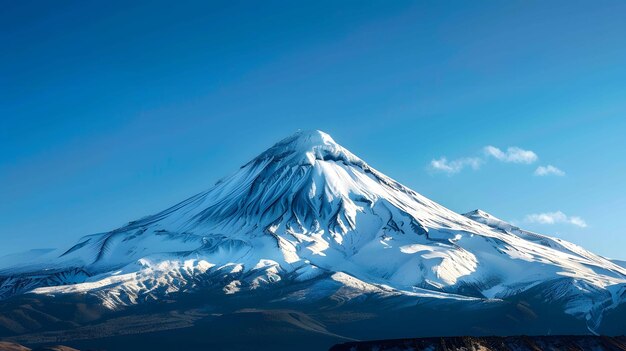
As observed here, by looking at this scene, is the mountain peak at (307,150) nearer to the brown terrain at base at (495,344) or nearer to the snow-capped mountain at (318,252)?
the snow-capped mountain at (318,252)

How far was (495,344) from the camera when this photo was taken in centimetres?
3362

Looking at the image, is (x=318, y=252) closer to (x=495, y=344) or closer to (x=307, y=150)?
(x=307, y=150)

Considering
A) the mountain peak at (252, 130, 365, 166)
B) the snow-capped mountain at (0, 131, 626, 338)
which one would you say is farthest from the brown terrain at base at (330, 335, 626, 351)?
the mountain peak at (252, 130, 365, 166)

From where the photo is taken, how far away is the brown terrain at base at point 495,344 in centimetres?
3172

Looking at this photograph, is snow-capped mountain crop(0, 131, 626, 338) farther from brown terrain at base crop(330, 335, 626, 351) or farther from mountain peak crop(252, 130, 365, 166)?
brown terrain at base crop(330, 335, 626, 351)

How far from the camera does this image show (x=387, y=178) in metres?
183

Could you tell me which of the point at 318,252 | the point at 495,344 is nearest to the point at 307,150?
the point at 318,252

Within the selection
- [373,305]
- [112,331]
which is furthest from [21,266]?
[373,305]

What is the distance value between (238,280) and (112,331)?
29.1 meters

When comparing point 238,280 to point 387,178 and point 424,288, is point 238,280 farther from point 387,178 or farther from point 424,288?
point 387,178

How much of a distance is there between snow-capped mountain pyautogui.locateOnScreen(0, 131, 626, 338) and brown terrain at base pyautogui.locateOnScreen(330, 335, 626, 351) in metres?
79.9

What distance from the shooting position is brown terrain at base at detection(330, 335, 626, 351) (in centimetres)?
3172

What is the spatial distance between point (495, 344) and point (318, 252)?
108349 millimetres

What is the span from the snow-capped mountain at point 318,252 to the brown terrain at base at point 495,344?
7986 cm
